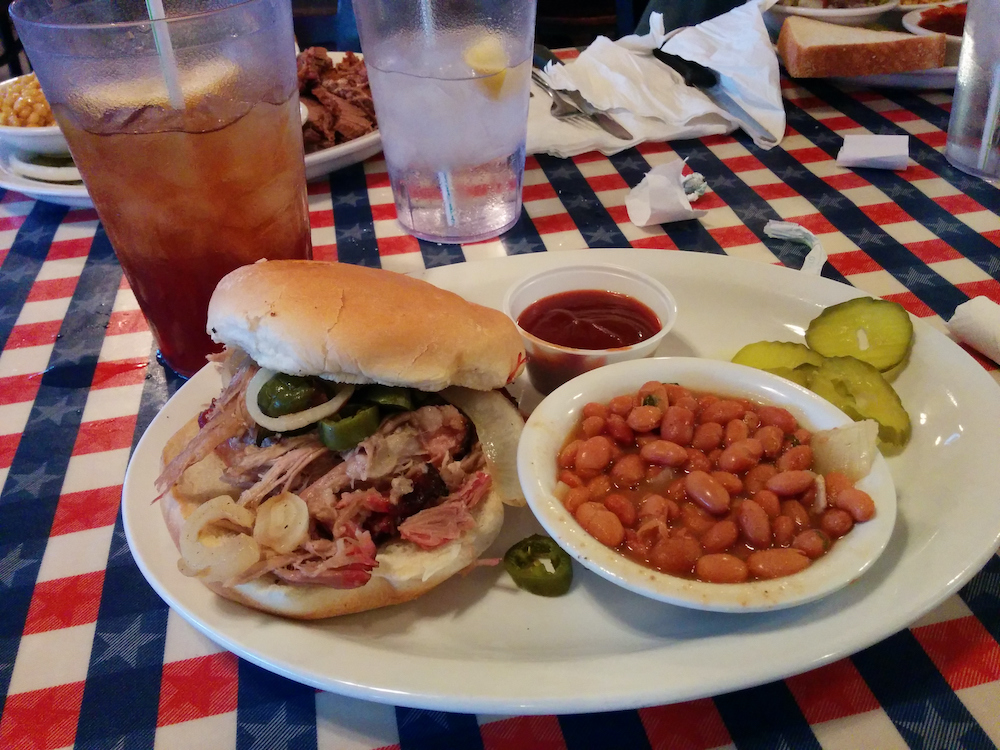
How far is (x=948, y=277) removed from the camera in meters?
2.46

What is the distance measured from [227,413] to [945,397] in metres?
1.81

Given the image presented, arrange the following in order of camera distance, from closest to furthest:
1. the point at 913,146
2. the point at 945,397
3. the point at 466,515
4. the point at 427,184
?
the point at 466,515 < the point at 945,397 < the point at 427,184 < the point at 913,146

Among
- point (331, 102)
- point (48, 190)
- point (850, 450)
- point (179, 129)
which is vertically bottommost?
point (850, 450)

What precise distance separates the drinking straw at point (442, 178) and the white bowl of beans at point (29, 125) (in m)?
1.56

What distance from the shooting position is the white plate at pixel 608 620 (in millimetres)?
1176

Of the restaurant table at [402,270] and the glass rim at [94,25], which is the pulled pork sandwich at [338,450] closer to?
the restaurant table at [402,270]

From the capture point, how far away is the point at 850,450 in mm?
1524

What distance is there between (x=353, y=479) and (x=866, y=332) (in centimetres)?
146

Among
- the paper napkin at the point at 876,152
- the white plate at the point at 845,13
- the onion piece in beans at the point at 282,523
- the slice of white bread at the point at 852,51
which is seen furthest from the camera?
the white plate at the point at 845,13

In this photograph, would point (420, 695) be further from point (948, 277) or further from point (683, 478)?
point (948, 277)

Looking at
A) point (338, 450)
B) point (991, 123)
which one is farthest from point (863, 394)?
point (991, 123)

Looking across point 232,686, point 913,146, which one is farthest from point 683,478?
point 913,146

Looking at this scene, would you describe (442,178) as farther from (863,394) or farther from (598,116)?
(863,394)

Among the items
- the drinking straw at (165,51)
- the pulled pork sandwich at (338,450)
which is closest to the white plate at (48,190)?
the drinking straw at (165,51)
